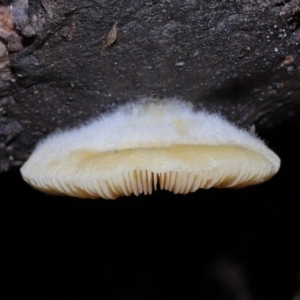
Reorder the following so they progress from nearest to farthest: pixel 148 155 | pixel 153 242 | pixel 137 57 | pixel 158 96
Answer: pixel 148 155 < pixel 137 57 < pixel 158 96 < pixel 153 242

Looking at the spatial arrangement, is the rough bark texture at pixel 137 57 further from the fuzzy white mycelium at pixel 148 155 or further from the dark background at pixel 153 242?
the dark background at pixel 153 242

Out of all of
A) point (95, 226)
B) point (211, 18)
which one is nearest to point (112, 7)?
point (211, 18)

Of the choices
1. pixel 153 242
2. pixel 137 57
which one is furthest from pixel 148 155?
pixel 153 242

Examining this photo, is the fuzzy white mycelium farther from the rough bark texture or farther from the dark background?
the dark background

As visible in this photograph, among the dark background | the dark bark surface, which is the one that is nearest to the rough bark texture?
the dark bark surface

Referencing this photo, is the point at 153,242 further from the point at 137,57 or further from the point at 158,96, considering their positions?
the point at 137,57

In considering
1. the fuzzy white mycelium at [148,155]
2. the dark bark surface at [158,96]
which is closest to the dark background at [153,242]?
the dark bark surface at [158,96]

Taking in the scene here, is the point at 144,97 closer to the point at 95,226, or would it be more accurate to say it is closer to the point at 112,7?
the point at 112,7
